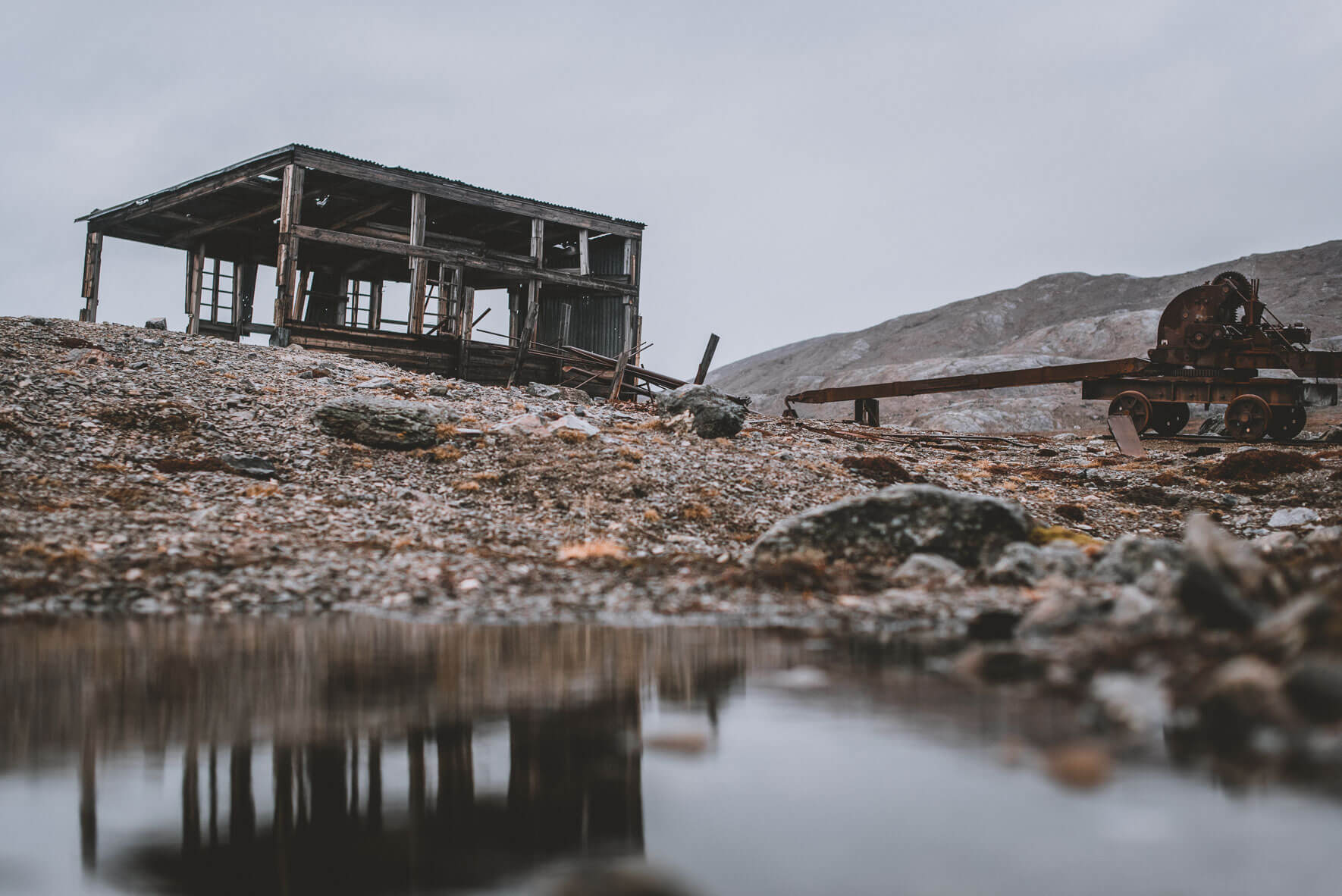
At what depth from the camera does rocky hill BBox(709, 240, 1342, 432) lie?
33594mm

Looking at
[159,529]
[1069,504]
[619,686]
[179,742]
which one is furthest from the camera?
[1069,504]

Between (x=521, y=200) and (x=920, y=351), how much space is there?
37795 mm

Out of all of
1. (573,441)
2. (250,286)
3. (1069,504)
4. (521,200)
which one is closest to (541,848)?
(573,441)

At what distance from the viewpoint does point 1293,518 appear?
11094mm

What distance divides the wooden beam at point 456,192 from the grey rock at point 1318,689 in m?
23.5

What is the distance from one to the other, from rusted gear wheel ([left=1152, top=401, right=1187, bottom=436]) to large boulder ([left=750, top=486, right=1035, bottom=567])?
12798mm

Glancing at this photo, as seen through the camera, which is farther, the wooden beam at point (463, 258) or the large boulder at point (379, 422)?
the wooden beam at point (463, 258)

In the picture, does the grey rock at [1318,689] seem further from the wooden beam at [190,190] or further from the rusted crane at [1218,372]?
the wooden beam at [190,190]

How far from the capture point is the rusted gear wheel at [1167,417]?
62.1 feet

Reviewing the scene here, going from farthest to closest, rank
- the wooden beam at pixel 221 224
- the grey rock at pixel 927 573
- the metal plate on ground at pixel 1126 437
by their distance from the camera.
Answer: the wooden beam at pixel 221 224 < the metal plate on ground at pixel 1126 437 < the grey rock at pixel 927 573

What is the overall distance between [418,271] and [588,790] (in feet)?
74.8

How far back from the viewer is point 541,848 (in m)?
2.52

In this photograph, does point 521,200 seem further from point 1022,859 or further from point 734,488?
point 1022,859

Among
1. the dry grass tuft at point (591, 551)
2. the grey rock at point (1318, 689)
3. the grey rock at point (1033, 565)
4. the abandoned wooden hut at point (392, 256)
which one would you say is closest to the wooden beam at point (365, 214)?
the abandoned wooden hut at point (392, 256)
